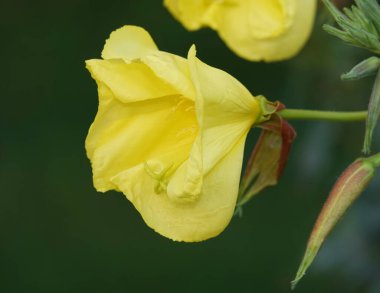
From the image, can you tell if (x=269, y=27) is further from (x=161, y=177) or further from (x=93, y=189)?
(x=93, y=189)

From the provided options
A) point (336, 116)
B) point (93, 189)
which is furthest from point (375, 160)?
point (93, 189)

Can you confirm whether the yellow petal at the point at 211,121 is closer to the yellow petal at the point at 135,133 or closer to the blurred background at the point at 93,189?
the yellow petal at the point at 135,133

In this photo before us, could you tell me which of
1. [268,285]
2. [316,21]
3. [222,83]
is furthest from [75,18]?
[222,83]

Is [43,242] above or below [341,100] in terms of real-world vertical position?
below

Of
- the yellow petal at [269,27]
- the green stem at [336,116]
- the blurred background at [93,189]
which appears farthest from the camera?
the blurred background at [93,189]

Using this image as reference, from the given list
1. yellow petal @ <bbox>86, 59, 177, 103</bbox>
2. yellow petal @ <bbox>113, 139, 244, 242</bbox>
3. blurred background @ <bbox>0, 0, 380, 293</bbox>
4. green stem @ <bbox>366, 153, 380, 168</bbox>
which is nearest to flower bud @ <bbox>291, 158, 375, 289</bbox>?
green stem @ <bbox>366, 153, 380, 168</bbox>

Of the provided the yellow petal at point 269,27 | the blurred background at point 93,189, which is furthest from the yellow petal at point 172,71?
the blurred background at point 93,189

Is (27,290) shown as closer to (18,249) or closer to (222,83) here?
(18,249)
